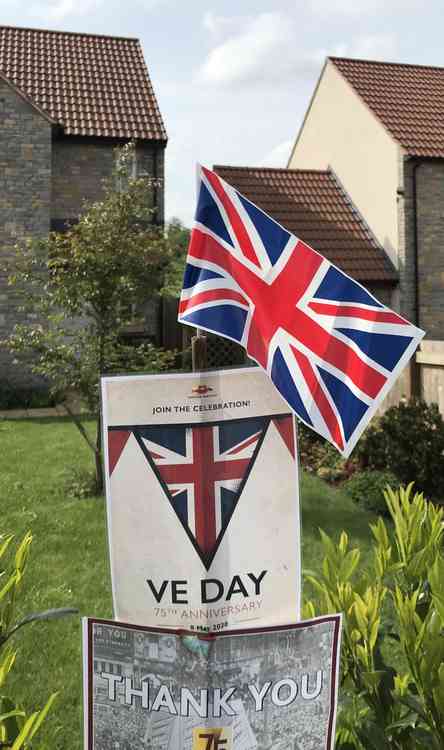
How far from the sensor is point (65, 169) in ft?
A: 60.0

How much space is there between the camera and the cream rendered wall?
17062 millimetres

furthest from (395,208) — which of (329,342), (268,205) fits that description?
(329,342)

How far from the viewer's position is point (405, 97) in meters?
18.6

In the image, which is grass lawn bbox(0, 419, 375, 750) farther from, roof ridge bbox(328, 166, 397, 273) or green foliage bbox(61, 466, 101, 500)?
roof ridge bbox(328, 166, 397, 273)

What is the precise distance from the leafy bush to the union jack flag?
608 cm

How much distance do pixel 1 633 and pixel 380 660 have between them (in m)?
1.32

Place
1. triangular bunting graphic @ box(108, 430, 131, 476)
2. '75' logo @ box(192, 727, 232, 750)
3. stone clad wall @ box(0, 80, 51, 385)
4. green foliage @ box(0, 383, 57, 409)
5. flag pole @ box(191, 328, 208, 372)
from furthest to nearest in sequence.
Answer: stone clad wall @ box(0, 80, 51, 385), green foliage @ box(0, 383, 57, 409), flag pole @ box(191, 328, 208, 372), triangular bunting graphic @ box(108, 430, 131, 476), '75' logo @ box(192, 727, 232, 750)

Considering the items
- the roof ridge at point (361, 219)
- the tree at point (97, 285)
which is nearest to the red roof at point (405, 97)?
the roof ridge at point (361, 219)

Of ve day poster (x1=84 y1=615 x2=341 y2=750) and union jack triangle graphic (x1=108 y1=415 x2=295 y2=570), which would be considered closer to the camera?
ve day poster (x1=84 y1=615 x2=341 y2=750)

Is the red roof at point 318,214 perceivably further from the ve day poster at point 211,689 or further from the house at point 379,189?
the ve day poster at point 211,689

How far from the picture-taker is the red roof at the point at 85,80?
18.4 metres

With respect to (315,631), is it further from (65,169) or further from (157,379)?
(65,169)

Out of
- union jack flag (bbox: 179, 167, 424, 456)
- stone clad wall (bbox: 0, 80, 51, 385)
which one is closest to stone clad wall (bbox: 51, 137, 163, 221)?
stone clad wall (bbox: 0, 80, 51, 385)

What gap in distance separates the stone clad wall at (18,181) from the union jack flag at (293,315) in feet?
52.2
